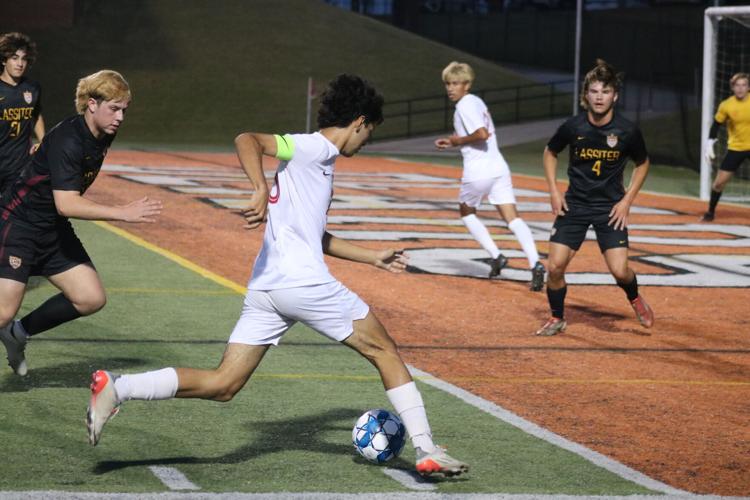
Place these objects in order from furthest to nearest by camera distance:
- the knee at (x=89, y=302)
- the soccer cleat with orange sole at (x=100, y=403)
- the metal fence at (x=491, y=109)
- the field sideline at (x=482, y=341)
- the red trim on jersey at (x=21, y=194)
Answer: the metal fence at (x=491, y=109) < the knee at (x=89, y=302) < the red trim on jersey at (x=21, y=194) < the field sideline at (x=482, y=341) < the soccer cleat with orange sole at (x=100, y=403)

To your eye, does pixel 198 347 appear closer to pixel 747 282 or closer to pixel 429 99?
pixel 747 282

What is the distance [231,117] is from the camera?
45.2 meters

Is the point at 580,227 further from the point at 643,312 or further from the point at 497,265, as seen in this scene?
the point at 497,265

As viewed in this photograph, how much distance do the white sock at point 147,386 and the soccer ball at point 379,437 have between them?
38.6 inches

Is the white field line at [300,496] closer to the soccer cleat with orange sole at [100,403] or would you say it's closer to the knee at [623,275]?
the soccer cleat with orange sole at [100,403]

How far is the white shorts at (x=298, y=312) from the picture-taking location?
19.3ft

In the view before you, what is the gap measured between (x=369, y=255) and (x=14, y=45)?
4810mm

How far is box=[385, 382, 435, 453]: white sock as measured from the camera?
19.4 feet

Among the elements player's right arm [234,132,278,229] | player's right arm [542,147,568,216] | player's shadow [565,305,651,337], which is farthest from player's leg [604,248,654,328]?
player's right arm [234,132,278,229]

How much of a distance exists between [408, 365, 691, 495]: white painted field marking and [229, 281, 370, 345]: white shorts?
145cm

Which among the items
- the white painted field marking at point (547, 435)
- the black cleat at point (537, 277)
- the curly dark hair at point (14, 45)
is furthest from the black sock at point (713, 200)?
the curly dark hair at point (14, 45)

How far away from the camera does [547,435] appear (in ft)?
23.2

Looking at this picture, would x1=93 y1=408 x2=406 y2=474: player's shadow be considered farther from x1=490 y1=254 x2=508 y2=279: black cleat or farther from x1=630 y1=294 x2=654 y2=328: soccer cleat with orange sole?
x1=490 y1=254 x2=508 y2=279: black cleat

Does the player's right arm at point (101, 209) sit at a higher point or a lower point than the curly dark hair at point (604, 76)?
lower
